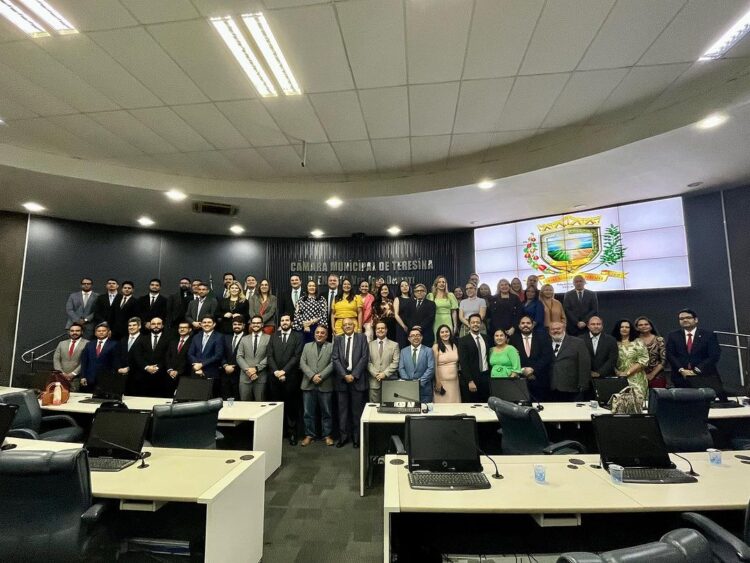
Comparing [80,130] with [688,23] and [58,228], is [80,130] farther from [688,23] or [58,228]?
[688,23]

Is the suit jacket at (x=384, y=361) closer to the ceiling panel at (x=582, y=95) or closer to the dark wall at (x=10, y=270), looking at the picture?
the ceiling panel at (x=582, y=95)

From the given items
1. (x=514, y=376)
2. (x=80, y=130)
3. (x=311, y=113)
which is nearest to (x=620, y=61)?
(x=311, y=113)

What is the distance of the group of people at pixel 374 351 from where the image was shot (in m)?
4.42

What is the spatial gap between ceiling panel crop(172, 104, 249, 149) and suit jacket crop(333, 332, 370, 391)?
2957 millimetres

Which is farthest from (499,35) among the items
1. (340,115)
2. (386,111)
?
(340,115)

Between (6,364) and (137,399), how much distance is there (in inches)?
191

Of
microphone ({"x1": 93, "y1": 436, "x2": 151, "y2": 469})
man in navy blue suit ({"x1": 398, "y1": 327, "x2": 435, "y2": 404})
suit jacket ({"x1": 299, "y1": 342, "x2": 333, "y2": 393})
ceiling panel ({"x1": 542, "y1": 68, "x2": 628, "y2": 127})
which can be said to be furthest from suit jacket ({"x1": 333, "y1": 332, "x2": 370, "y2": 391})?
ceiling panel ({"x1": 542, "y1": 68, "x2": 628, "y2": 127})

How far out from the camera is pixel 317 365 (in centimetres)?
479

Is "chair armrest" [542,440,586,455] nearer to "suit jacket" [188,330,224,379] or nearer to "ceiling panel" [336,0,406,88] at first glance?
"ceiling panel" [336,0,406,88]

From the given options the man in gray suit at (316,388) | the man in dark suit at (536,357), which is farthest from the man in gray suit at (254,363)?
the man in dark suit at (536,357)

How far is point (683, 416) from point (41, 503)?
464cm

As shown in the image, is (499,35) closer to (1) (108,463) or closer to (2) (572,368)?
(2) (572,368)

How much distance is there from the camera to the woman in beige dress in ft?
14.5

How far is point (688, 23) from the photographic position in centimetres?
268
